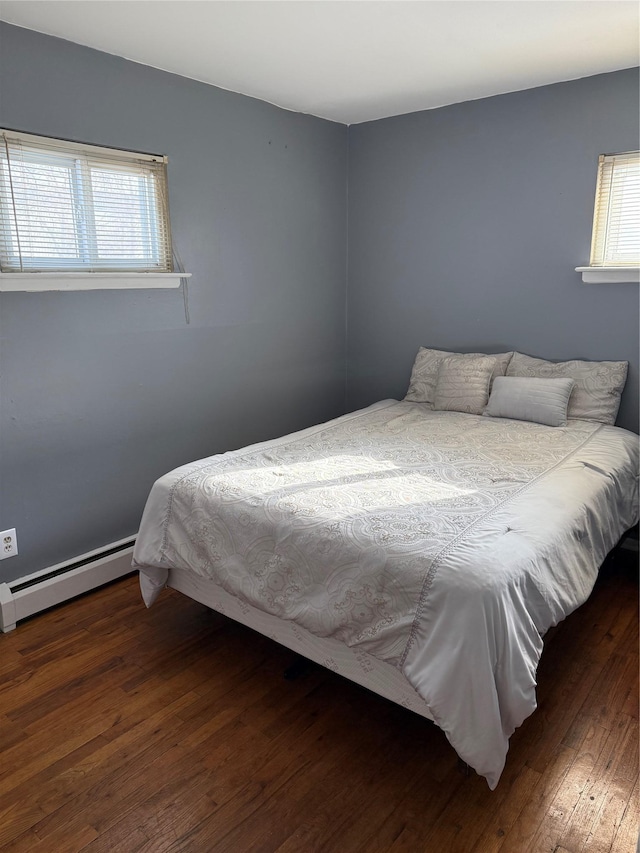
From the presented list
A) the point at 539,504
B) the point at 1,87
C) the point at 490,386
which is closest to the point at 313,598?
the point at 539,504

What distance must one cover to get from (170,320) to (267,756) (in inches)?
78.6

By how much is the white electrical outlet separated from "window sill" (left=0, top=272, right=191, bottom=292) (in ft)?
3.21

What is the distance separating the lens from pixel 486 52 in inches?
104

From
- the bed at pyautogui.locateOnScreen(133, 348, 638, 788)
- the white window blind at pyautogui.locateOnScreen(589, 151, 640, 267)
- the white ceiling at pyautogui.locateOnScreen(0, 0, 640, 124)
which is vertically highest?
the white ceiling at pyautogui.locateOnScreen(0, 0, 640, 124)

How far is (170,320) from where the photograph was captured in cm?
301

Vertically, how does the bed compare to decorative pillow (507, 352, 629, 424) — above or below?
below

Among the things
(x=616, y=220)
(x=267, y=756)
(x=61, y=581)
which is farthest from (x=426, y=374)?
(x=267, y=756)

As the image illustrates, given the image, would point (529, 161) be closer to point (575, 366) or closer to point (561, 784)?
point (575, 366)

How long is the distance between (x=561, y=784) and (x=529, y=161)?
2859 mm

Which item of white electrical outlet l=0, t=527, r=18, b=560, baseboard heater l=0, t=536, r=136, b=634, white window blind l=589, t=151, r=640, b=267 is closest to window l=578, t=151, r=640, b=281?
white window blind l=589, t=151, r=640, b=267

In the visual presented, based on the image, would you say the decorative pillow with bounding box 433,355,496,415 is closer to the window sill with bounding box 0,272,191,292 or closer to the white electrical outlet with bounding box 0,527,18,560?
the window sill with bounding box 0,272,191,292

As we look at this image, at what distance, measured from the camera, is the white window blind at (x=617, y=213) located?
117 inches

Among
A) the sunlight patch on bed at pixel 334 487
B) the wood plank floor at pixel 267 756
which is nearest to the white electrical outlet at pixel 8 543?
the wood plank floor at pixel 267 756

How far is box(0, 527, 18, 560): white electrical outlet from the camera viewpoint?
250 cm
